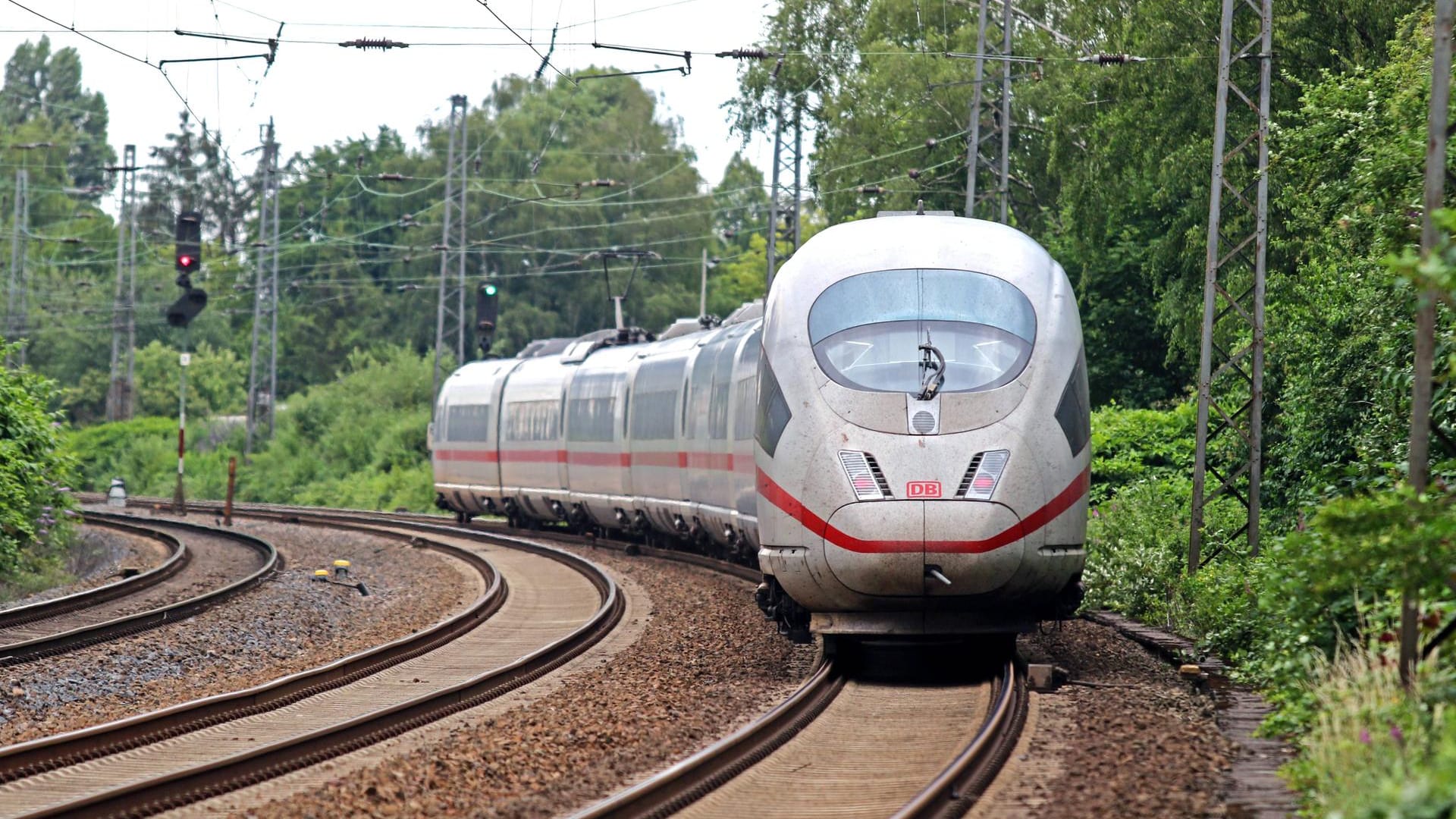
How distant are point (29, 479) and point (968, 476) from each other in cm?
1680

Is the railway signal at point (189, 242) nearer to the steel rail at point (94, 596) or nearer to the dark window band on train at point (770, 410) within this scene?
the steel rail at point (94, 596)

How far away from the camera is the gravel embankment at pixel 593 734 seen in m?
8.73

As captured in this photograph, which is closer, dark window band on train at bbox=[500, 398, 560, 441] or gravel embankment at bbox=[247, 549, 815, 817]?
gravel embankment at bbox=[247, 549, 815, 817]

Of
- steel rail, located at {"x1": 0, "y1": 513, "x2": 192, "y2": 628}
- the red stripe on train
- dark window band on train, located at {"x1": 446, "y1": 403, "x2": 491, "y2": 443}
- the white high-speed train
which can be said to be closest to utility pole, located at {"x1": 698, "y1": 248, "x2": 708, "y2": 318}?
dark window band on train, located at {"x1": 446, "y1": 403, "x2": 491, "y2": 443}

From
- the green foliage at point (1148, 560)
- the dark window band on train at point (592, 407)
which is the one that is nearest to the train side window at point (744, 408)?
the green foliage at point (1148, 560)

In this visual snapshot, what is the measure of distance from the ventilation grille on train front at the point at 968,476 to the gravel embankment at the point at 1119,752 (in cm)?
146

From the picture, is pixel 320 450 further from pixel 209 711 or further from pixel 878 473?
pixel 878 473

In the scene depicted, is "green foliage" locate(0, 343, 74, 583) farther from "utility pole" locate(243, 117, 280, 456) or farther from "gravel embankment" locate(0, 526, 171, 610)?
"utility pole" locate(243, 117, 280, 456)

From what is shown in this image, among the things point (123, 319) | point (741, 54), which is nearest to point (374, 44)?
point (741, 54)

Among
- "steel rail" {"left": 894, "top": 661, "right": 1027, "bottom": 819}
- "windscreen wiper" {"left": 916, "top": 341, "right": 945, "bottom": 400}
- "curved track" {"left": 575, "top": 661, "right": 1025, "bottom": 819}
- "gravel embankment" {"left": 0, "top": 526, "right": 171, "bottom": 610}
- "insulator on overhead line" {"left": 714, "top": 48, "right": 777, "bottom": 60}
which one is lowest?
"gravel embankment" {"left": 0, "top": 526, "right": 171, "bottom": 610}

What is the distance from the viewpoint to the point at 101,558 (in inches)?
1092

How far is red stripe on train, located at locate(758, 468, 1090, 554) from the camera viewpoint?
11758mm

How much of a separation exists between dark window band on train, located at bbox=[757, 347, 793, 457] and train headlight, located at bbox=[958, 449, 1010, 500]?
4.54ft

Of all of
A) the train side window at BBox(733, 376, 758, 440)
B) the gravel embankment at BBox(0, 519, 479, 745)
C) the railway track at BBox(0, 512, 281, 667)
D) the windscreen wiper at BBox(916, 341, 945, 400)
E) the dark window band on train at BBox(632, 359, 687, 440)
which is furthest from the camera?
the dark window band on train at BBox(632, 359, 687, 440)
